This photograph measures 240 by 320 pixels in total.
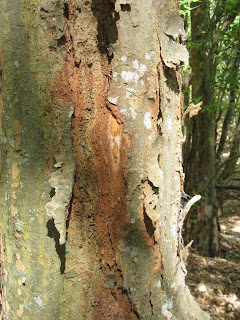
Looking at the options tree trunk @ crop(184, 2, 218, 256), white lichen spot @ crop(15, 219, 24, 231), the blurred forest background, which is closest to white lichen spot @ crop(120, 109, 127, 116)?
white lichen spot @ crop(15, 219, 24, 231)

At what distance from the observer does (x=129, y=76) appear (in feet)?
2.97

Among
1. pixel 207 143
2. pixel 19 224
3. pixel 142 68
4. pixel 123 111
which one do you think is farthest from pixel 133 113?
pixel 207 143

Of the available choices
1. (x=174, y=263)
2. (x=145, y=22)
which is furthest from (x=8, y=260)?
(x=145, y=22)

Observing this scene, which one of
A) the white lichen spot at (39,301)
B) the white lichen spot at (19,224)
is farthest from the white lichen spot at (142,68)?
the white lichen spot at (39,301)

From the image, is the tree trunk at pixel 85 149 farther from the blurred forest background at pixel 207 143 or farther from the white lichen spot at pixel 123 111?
the blurred forest background at pixel 207 143

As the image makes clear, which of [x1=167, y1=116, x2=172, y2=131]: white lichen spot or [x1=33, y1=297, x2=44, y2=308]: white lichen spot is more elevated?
[x1=167, y1=116, x2=172, y2=131]: white lichen spot

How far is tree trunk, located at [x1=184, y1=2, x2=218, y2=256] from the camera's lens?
15.9ft

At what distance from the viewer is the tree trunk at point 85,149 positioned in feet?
2.88

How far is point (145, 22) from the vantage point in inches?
35.5

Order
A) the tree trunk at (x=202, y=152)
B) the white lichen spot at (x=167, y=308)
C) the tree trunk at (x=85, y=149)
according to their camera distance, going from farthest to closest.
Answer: the tree trunk at (x=202, y=152) → the white lichen spot at (x=167, y=308) → the tree trunk at (x=85, y=149)

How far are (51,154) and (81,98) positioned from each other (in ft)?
0.70

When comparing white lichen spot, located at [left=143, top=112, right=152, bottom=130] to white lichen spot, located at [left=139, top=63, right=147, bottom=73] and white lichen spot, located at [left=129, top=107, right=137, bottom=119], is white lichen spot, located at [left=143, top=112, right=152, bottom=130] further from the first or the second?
white lichen spot, located at [left=139, top=63, right=147, bottom=73]

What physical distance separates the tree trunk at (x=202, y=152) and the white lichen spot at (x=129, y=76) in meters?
4.25

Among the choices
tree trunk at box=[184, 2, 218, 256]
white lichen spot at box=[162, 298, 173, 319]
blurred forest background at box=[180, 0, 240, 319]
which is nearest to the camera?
white lichen spot at box=[162, 298, 173, 319]
